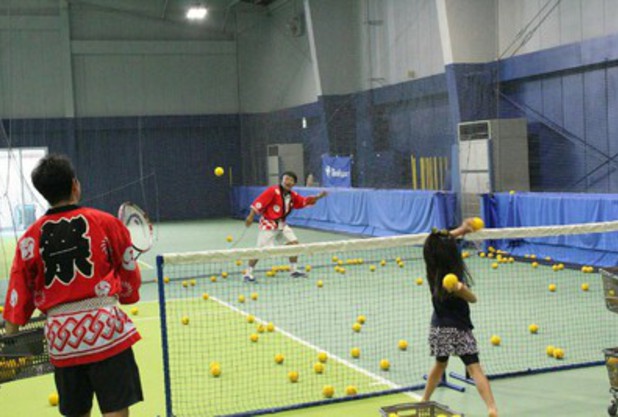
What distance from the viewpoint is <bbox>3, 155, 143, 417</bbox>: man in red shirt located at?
4.25m

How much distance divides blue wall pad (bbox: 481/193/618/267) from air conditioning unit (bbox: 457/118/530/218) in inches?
40.3

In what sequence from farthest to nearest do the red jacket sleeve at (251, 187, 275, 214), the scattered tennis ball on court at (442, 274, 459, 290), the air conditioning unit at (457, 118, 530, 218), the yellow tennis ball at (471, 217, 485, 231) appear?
1. the air conditioning unit at (457, 118, 530, 218)
2. the red jacket sleeve at (251, 187, 275, 214)
3. the yellow tennis ball at (471, 217, 485, 231)
4. the scattered tennis ball on court at (442, 274, 459, 290)

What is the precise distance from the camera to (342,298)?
1251cm

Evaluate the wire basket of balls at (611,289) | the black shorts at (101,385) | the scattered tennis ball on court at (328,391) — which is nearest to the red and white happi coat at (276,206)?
the scattered tennis ball on court at (328,391)

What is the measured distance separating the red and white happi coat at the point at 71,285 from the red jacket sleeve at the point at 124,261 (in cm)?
1

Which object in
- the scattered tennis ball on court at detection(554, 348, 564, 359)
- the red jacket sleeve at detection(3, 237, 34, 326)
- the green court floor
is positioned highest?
the red jacket sleeve at detection(3, 237, 34, 326)

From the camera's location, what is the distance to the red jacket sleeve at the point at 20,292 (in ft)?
14.1

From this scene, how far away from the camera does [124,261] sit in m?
4.42

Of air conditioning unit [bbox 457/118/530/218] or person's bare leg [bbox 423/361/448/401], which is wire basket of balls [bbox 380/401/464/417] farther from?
air conditioning unit [bbox 457/118/530/218]

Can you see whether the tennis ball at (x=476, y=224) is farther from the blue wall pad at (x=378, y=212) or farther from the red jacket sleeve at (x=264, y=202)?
the blue wall pad at (x=378, y=212)

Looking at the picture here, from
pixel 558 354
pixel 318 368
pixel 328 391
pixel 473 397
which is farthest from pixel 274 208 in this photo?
pixel 473 397

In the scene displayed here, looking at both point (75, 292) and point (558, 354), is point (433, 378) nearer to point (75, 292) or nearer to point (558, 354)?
point (558, 354)

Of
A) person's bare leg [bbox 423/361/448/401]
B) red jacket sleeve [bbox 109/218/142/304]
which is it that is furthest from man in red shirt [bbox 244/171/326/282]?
red jacket sleeve [bbox 109/218/142/304]

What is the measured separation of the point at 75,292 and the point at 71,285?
1.6 inches
